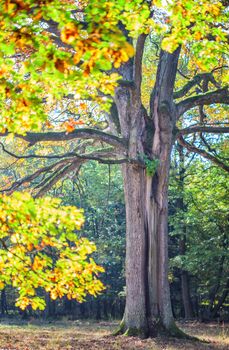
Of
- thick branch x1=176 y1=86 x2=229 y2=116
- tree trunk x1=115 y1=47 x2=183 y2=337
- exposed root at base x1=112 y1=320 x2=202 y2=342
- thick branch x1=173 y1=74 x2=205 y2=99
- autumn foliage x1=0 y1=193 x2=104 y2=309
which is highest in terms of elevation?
thick branch x1=173 y1=74 x2=205 y2=99

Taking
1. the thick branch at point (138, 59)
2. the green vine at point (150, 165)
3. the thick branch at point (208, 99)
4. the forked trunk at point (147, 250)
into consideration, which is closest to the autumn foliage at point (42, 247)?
the thick branch at point (138, 59)

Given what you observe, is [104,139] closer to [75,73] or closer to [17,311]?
[75,73]

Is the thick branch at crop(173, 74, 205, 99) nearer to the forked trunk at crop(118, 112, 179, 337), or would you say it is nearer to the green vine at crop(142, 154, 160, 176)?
the forked trunk at crop(118, 112, 179, 337)

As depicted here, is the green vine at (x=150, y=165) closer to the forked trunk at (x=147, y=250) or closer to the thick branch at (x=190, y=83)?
the forked trunk at (x=147, y=250)

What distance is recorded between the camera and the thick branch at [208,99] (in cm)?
1436

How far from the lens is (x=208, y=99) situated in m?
14.6

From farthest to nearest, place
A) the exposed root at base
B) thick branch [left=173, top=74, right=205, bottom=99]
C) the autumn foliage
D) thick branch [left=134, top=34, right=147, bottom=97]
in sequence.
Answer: thick branch [left=173, top=74, right=205, bottom=99], the exposed root at base, thick branch [left=134, top=34, right=147, bottom=97], the autumn foliage

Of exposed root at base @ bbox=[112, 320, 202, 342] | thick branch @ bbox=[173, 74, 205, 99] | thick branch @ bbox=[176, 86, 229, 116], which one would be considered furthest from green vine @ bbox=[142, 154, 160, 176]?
exposed root at base @ bbox=[112, 320, 202, 342]

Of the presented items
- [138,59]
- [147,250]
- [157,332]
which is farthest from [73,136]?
[157,332]

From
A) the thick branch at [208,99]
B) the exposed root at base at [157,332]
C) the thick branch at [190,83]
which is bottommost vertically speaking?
the exposed root at base at [157,332]

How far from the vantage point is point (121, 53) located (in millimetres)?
3715

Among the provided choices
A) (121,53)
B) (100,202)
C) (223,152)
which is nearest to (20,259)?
(121,53)

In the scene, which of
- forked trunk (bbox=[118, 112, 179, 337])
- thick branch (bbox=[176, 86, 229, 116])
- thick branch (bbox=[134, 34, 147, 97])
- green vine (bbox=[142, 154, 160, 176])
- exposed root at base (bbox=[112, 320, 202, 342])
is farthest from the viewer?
thick branch (bbox=[176, 86, 229, 116])

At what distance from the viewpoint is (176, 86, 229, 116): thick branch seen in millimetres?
14359
